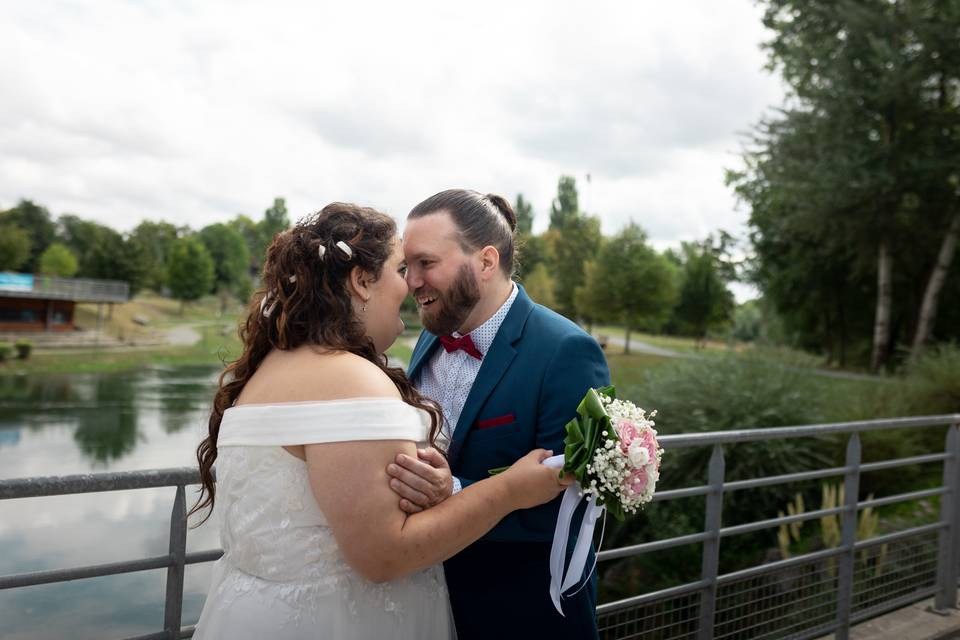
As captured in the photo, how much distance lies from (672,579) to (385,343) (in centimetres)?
866

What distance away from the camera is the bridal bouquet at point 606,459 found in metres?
1.88

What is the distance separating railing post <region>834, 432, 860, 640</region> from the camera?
4.09 metres

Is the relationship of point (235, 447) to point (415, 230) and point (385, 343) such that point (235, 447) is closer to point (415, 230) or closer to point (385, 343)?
point (385, 343)

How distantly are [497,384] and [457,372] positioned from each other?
0.83 ft

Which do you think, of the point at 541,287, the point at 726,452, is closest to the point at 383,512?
the point at 726,452

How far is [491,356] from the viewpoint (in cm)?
224

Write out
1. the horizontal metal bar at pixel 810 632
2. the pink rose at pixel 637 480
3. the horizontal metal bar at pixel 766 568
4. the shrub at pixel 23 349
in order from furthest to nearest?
the shrub at pixel 23 349, the horizontal metal bar at pixel 810 632, the horizontal metal bar at pixel 766 568, the pink rose at pixel 637 480

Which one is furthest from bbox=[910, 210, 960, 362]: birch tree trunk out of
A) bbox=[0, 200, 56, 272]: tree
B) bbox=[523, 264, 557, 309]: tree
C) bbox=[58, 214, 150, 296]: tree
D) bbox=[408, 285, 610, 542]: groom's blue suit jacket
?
bbox=[0, 200, 56, 272]: tree

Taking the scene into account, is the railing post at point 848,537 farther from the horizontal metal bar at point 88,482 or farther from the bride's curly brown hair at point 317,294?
A: the horizontal metal bar at point 88,482

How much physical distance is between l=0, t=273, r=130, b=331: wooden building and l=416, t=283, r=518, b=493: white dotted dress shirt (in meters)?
66.3

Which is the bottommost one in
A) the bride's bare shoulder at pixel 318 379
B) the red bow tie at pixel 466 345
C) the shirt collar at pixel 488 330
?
the bride's bare shoulder at pixel 318 379

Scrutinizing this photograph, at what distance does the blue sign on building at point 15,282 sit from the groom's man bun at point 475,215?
66519 mm

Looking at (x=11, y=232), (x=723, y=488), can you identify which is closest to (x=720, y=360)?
(x=723, y=488)

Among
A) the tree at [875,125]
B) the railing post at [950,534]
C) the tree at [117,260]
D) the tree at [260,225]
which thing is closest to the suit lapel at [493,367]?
the railing post at [950,534]
